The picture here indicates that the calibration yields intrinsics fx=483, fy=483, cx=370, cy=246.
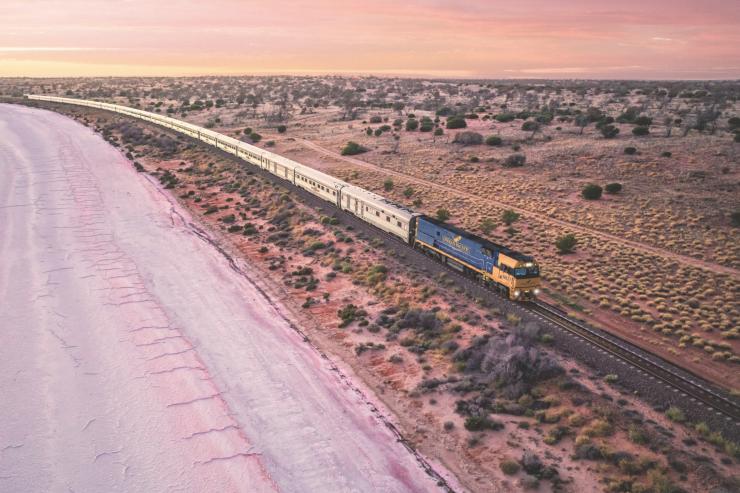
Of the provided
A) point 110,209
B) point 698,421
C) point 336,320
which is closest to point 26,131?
point 110,209

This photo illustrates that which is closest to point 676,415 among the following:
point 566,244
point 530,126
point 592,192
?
point 566,244

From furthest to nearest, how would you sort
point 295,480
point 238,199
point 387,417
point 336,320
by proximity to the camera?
point 238,199 < point 336,320 < point 387,417 < point 295,480

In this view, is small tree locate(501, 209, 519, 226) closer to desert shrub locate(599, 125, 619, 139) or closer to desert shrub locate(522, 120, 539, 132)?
desert shrub locate(599, 125, 619, 139)

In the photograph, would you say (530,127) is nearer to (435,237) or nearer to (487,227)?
(487,227)

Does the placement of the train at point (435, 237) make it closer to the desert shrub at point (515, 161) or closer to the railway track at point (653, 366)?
the railway track at point (653, 366)

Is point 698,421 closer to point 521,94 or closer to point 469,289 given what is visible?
point 469,289

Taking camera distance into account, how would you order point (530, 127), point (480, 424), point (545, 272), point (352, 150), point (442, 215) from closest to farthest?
point (480, 424), point (545, 272), point (442, 215), point (352, 150), point (530, 127)

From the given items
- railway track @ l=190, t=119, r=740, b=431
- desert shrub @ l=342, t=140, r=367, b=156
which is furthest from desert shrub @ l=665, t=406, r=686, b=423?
desert shrub @ l=342, t=140, r=367, b=156
